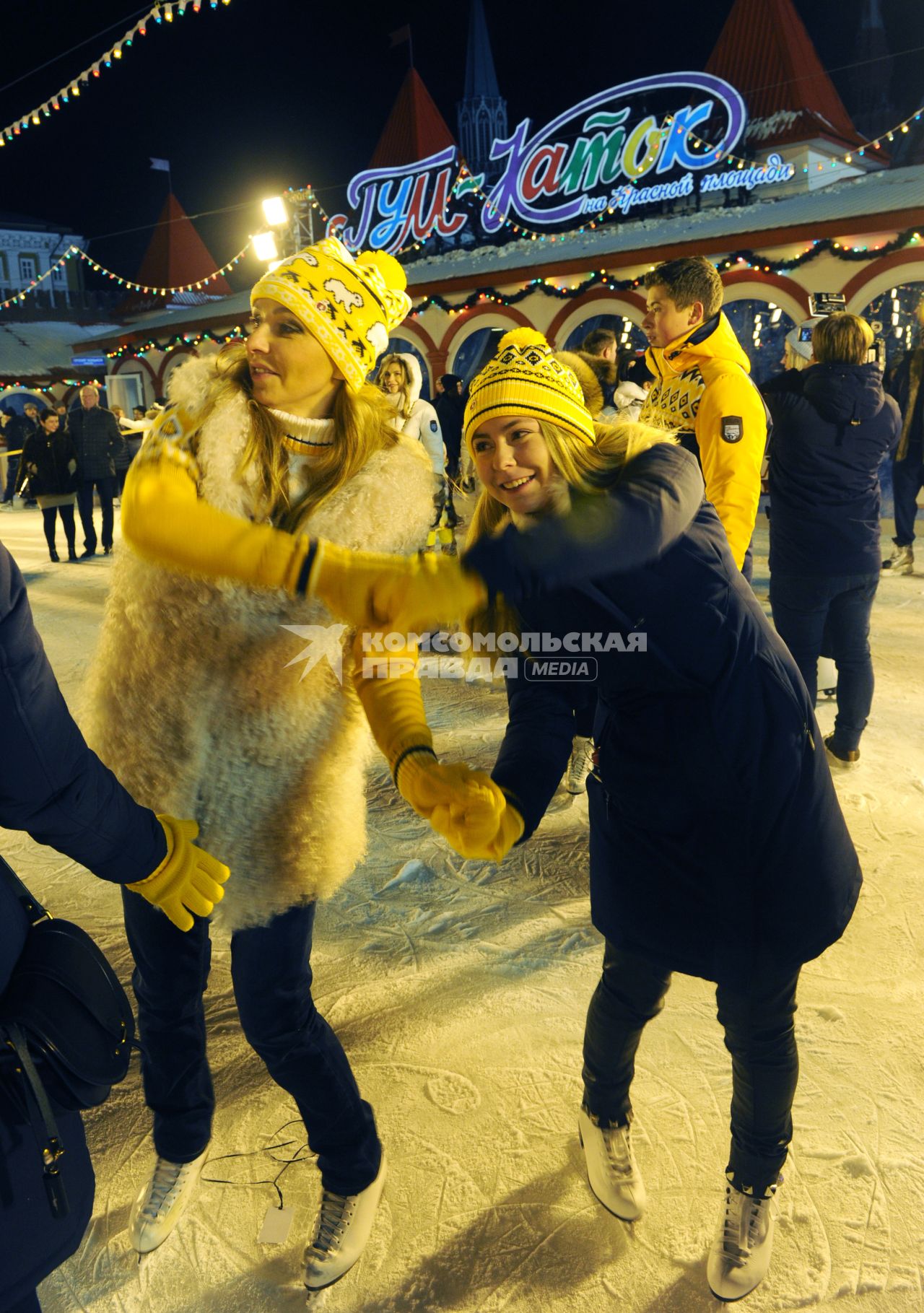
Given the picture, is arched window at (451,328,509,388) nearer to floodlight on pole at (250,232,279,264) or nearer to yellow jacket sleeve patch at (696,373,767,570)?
floodlight on pole at (250,232,279,264)

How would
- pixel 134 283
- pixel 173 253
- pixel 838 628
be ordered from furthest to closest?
pixel 173 253 → pixel 134 283 → pixel 838 628

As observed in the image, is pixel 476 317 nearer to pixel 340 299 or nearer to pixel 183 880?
pixel 340 299

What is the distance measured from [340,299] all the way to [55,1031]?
1357 millimetres

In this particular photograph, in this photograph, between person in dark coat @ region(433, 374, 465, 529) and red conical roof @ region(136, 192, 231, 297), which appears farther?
red conical roof @ region(136, 192, 231, 297)

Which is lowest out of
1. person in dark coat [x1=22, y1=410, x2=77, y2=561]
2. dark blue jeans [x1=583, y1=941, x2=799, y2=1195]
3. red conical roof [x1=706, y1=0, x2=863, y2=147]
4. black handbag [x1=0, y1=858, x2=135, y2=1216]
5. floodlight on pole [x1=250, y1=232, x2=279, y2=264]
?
dark blue jeans [x1=583, y1=941, x2=799, y2=1195]

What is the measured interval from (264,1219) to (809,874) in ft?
4.56

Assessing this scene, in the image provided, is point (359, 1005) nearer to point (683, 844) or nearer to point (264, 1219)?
point (264, 1219)

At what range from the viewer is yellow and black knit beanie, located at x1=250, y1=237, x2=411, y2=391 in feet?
5.32

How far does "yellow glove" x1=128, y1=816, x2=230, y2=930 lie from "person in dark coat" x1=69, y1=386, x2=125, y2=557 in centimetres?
928

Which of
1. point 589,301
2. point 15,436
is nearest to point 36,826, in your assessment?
point 589,301

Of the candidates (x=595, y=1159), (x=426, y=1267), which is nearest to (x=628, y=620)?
(x=595, y=1159)

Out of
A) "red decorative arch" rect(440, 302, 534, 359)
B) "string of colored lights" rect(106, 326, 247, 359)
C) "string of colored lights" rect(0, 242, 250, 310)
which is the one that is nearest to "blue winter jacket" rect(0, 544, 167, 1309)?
"red decorative arch" rect(440, 302, 534, 359)

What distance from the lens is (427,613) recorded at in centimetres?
134

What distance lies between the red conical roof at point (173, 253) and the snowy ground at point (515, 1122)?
3225cm
